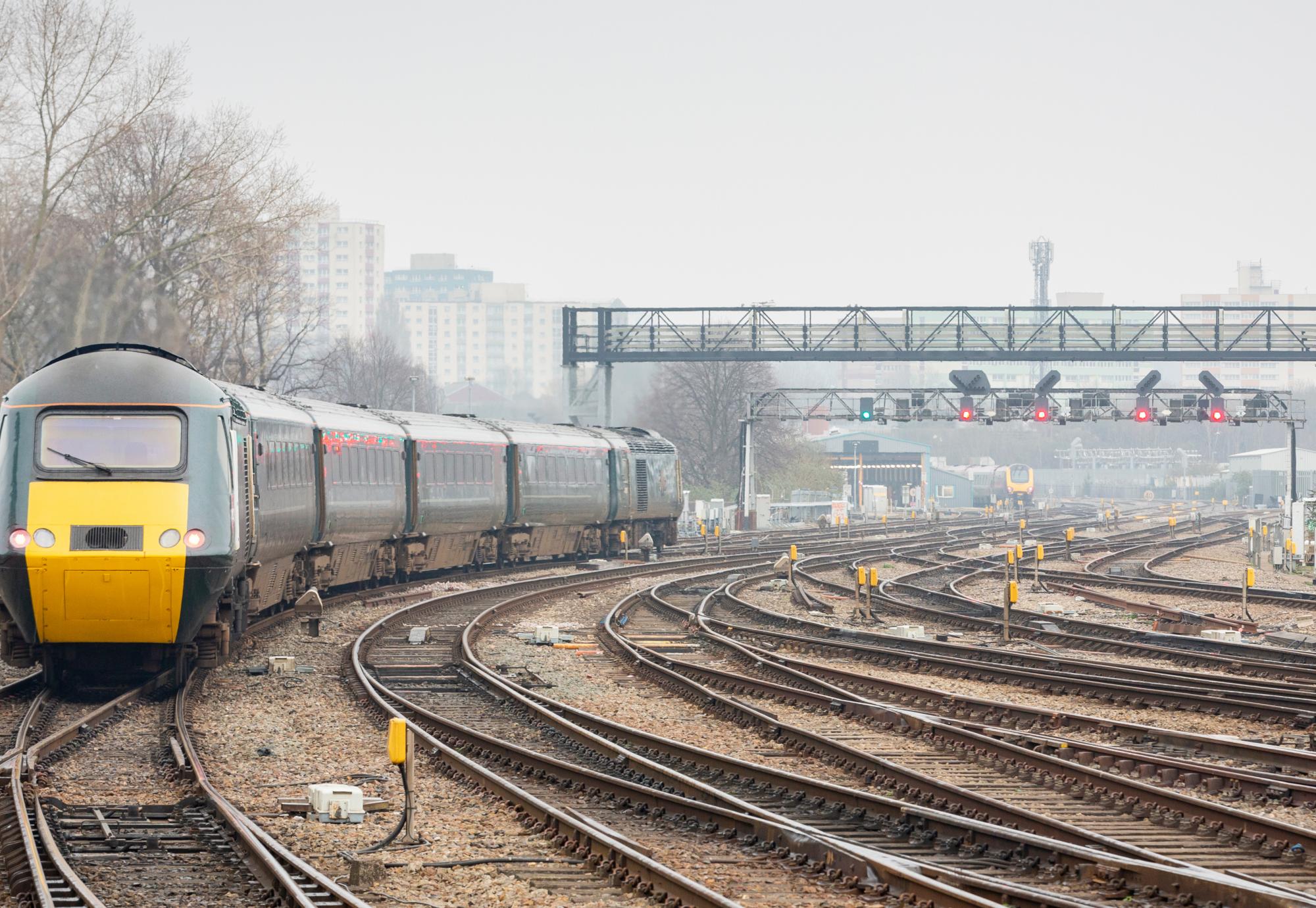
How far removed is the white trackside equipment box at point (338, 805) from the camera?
1098 centimetres

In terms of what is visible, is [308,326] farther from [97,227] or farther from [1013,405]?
[1013,405]

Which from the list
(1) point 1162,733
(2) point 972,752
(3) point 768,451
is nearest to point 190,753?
(2) point 972,752

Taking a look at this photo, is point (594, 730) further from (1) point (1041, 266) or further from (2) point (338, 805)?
(1) point (1041, 266)

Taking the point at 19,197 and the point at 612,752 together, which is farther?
the point at 19,197

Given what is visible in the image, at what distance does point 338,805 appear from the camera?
11.0 m

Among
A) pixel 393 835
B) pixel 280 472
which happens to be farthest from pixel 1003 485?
pixel 393 835

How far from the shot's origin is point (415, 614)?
25.8 m

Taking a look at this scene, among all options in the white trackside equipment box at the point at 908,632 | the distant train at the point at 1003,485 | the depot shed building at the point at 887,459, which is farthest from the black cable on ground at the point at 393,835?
the depot shed building at the point at 887,459

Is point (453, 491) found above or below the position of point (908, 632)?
above

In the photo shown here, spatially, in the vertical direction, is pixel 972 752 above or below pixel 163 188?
below

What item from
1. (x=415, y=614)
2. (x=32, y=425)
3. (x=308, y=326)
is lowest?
(x=415, y=614)

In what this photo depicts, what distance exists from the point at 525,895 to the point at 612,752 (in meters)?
4.19

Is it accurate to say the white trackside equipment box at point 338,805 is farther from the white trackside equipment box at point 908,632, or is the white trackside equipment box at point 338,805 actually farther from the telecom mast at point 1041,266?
the telecom mast at point 1041,266

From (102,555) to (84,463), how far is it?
0.86m
